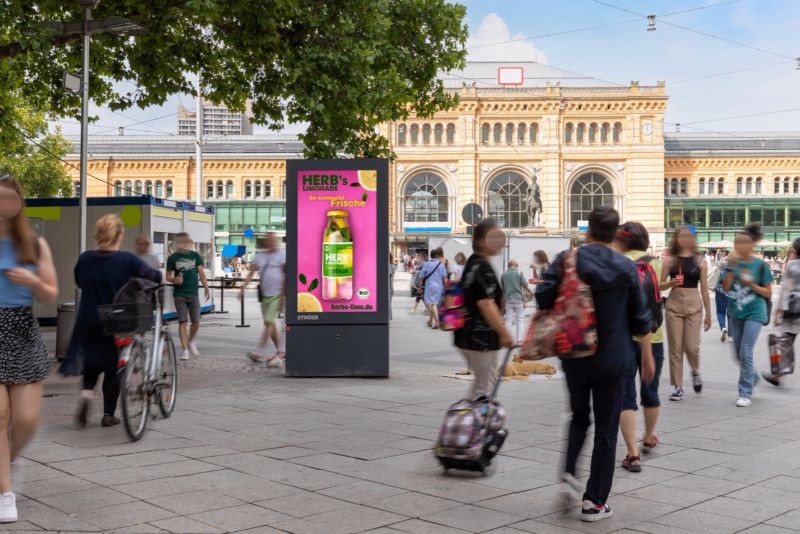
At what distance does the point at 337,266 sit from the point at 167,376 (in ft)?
10.9

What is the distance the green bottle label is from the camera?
36.6 ft

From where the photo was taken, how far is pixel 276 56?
49.7 feet

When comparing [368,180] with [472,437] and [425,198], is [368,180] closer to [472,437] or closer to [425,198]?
[472,437]

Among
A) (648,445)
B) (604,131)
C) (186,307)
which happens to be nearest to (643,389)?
(648,445)

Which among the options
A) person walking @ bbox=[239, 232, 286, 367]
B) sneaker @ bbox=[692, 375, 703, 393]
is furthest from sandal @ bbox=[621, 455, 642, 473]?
person walking @ bbox=[239, 232, 286, 367]

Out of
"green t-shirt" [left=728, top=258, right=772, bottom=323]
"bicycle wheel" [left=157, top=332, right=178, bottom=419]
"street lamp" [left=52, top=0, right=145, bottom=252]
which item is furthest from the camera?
"street lamp" [left=52, top=0, right=145, bottom=252]

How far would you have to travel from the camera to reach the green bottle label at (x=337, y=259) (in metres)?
11.1

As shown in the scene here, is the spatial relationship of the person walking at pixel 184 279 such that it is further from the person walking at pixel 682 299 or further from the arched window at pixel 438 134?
the arched window at pixel 438 134

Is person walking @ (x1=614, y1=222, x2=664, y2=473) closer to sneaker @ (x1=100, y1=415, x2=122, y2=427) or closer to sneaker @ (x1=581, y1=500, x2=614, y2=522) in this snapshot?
sneaker @ (x1=581, y1=500, x2=614, y2=522)

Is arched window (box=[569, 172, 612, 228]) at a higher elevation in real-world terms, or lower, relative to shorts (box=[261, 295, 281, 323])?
higher

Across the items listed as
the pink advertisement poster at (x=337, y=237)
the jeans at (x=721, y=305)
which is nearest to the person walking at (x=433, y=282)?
the jeans at (x=721, y=305)

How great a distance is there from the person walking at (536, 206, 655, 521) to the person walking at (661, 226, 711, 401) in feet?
14.0

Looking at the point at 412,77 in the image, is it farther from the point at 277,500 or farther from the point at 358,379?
the point at 277,500

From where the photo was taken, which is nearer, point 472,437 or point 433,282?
point 472,437
